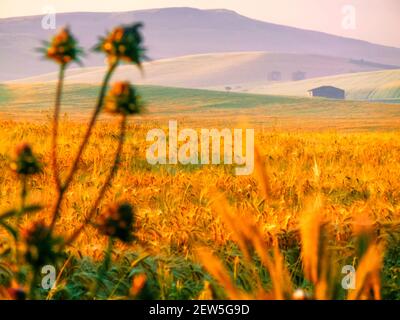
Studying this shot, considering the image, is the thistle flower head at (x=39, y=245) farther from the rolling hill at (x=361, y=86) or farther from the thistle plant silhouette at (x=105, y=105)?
the rolling hill at (x=361, y=86)

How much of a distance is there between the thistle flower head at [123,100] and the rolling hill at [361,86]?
89548 millimetres

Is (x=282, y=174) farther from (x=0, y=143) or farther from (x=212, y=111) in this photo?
(x=212, y=111)

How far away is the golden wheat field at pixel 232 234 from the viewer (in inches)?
67.7

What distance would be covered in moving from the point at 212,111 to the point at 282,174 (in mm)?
38800

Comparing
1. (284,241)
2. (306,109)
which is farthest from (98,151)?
(306,109)

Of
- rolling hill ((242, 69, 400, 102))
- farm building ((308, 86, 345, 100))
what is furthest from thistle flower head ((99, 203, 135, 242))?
farm building ((308, 86, 345, 100))

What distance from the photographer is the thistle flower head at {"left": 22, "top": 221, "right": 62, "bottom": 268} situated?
1557 millimetres

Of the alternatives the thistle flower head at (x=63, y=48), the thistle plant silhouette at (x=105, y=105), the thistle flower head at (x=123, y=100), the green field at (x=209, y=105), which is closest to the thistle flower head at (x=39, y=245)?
the thistle plant silhouette at (x=105, y=105)

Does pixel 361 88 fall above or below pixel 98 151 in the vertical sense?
above

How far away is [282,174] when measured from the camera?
684 cm

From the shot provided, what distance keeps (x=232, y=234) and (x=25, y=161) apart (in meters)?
2.02

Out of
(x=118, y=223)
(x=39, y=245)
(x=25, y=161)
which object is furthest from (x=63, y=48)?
(x=39, y=245)

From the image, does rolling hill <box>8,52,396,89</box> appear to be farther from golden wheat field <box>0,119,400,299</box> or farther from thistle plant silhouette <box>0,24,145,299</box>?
thistle plant silhouette <box>0,24,145,299</box>

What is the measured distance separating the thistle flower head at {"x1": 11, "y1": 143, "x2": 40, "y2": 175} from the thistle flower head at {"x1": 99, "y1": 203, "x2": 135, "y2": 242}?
0.34 m
